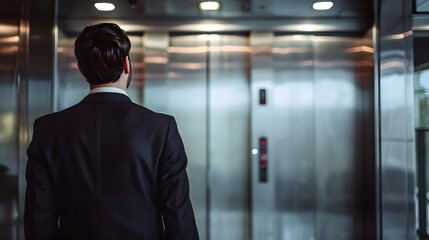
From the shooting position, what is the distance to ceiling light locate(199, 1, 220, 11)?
155 inches

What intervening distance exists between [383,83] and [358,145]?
2.28 ft

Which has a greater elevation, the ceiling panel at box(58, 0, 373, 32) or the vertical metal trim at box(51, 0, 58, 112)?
the ceiling panel at box(58, 0, 373, 32)

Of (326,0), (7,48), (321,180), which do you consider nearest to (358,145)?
(321,180)

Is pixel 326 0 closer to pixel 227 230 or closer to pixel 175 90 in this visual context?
pixel 175 90

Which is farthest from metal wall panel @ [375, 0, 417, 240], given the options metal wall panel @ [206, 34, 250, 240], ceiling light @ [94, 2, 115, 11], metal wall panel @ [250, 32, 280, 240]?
ceiling light @ [94, 2, 115, 11]

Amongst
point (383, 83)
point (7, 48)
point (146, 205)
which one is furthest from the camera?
point (383, 83)

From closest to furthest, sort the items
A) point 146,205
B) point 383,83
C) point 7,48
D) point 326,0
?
point 146,205 < point 7,48 < point 326,0 < point 383,83

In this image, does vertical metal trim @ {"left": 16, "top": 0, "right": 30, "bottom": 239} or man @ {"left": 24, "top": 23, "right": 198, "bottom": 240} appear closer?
man @ {"left": 24, "top": 23, "right": 198, "bottom": 240}

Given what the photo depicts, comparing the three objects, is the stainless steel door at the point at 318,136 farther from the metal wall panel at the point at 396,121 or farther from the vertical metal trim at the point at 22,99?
the vertical metal trim at the point at 22,99

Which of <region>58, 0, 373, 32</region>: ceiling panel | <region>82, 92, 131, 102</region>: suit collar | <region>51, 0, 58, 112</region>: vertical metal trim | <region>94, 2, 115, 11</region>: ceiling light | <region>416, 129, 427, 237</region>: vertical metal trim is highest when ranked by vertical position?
<region>94, 2, 115, 11</region>: ceiling light

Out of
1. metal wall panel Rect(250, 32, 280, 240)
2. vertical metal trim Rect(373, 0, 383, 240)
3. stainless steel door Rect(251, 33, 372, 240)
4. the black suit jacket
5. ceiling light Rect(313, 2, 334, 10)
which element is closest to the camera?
the black suit jacket

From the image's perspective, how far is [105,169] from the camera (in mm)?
1513

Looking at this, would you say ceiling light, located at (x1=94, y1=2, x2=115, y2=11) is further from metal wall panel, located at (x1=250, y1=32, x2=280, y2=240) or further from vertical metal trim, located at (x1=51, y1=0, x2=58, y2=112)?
metal wall panel, located at (x1=250, y1=32, x2=280, y2=240)

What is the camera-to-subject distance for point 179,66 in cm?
448
